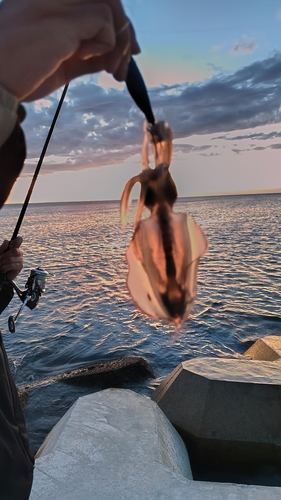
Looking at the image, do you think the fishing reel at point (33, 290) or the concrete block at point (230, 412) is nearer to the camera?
the concrete block at point (230, 412)

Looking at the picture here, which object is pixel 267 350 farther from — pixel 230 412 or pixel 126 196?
pixel 126 196

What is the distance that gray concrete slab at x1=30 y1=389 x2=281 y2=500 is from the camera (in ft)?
12.2

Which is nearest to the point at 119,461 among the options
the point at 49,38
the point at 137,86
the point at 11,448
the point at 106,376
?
the point at 11,448

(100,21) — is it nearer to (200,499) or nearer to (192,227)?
(192,227)

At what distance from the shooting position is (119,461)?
4195 mm

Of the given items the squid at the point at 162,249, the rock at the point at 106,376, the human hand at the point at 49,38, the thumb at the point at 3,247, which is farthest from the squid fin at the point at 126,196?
the rock at the point at 106,376

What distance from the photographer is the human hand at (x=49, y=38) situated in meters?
1.18

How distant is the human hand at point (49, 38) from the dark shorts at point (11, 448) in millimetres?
1103

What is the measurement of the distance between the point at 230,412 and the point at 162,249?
14.4ft

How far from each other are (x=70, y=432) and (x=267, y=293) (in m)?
13.7

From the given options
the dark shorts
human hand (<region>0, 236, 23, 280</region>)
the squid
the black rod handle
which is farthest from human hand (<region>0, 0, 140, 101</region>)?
human hand (<region>0, 236, 23, 280</region>)

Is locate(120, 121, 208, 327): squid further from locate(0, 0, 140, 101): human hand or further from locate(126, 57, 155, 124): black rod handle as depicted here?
locate(0, 0, 140, 101): human hand

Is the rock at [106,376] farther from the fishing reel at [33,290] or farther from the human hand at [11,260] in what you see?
the human hand at [11,260]

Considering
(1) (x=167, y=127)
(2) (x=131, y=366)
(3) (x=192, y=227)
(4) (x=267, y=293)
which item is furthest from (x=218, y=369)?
(4) (x=267, y=293)
